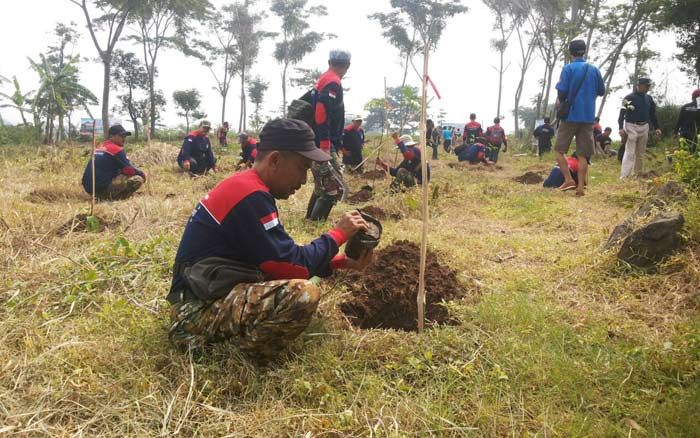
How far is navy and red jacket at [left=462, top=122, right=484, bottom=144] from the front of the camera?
13174 millimetres

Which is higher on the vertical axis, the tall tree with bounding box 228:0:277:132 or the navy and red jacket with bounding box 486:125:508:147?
the tall tree with bounding box 228:0:277:132

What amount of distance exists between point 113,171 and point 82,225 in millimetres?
1919

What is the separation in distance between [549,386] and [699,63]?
14.3 m

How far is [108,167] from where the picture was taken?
608 centimetres

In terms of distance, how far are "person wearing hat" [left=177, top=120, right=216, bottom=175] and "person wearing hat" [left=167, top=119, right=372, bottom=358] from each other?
6977 mm

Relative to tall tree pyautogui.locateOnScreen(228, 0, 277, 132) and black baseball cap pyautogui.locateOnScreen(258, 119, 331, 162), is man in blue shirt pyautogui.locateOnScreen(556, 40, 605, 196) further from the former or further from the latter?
tall tree pyautogui.locateOnScreen(228, 0, 277, 132)

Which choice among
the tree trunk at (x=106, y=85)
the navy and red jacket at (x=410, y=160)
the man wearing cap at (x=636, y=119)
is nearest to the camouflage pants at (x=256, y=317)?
the navy and red jacket at (x=410, y=160)

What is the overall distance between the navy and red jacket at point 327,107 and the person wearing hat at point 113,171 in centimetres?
321

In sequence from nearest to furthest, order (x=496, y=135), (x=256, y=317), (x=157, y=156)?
(x=256, y=317) < (x=157, y=156) < (x=496, y=135)

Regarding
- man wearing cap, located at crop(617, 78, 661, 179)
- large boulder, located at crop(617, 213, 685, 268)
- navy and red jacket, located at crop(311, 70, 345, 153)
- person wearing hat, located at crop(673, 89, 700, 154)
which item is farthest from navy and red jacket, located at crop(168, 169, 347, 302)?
person wearing hat, located at crop(673, 89, 700, 154)

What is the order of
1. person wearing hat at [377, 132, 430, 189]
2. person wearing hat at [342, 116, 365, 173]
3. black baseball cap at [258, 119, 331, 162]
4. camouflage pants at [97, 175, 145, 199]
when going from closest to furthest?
black baseball cap at [258, 119, 331, 162] < camouflage pants at [97, 175, 145, 199] < person wearing hat at [377, 132, 430, 189] < person wearing hat at [342, 116, 365, 173]

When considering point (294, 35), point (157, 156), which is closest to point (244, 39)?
point (294, 35)

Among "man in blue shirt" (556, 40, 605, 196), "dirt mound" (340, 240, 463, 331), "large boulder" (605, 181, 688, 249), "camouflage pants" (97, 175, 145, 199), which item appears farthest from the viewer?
"camouflage pants" (97, 175, 145, 199)

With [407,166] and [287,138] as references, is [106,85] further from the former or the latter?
[287,138]
